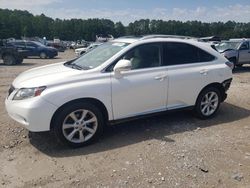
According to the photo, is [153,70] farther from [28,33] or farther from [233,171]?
[28,33]

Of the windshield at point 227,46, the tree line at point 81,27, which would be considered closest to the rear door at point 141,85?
the windshield at point 227,46

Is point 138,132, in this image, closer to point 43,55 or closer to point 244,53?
point 244,53

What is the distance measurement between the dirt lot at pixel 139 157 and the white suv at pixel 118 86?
0.39m

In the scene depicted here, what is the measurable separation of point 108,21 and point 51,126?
10584 centimetres

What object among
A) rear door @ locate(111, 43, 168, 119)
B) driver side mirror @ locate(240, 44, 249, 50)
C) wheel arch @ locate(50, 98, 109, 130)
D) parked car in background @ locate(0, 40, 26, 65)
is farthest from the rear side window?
parked car in background @ locate(0, 40, 26, 65)

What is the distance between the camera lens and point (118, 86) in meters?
5.37

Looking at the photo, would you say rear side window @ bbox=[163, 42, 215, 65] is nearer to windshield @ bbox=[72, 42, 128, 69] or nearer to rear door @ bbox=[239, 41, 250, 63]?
windshield @ bbox=[72, 42, 128, 69]

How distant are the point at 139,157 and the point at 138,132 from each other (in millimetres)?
1086

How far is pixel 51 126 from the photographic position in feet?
16.3

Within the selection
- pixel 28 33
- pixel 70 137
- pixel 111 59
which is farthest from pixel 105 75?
pixel 28 33

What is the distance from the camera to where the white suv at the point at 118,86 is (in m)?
4.95

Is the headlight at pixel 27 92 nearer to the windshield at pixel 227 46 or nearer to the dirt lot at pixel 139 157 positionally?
the dirt lot at pixel 139 157

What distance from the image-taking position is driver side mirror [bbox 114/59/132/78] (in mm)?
5250

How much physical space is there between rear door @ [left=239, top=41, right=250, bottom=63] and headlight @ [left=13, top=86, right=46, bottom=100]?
13.9m
